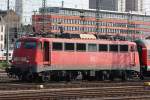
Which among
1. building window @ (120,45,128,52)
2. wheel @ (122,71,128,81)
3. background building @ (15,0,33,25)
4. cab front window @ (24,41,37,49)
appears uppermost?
background building @ (15,0,33,25)

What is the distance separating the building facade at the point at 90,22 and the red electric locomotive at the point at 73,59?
37.1 m

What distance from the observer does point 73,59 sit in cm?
3656

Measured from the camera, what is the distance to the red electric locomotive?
112ft

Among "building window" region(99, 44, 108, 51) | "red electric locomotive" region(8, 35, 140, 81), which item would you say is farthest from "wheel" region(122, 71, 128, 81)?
"building window" region(99, 44, 108, 51)

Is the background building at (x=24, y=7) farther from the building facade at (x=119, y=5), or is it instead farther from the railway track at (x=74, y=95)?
the railway track at (x=74, y=95)

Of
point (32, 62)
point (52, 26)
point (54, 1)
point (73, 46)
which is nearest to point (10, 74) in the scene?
point (32, 62)

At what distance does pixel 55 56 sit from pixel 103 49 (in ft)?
18.1

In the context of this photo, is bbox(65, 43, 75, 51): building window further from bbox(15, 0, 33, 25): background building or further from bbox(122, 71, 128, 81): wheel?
bbox(15, 0, 33, 25): background building

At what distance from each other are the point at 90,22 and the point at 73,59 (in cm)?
5235

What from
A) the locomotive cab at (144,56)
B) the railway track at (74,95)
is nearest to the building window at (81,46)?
the locomotive cab at (144,56)

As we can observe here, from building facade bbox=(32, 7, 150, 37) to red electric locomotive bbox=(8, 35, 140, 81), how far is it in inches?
1462

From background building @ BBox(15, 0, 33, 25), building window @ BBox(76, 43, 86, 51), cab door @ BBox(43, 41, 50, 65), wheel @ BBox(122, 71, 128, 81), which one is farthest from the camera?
background building @ BBox(15, 0, 33, 25)

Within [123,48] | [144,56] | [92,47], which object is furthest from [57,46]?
[144,56]

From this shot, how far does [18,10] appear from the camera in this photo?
78.1m
